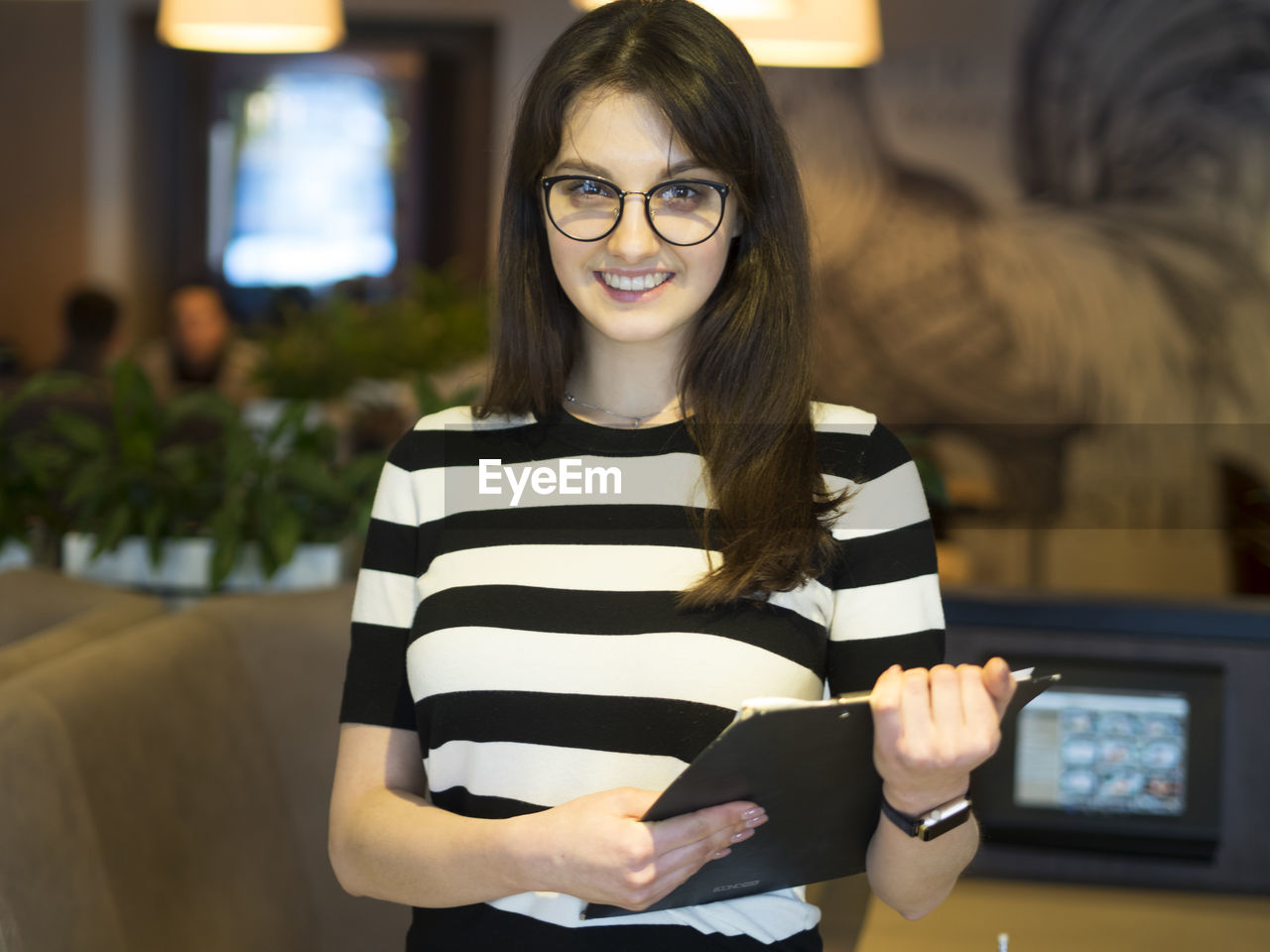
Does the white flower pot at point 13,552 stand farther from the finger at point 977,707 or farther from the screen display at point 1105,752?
the finger at point 977,707

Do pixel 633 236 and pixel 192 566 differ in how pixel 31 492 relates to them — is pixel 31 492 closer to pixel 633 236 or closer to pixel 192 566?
pixel 192 566

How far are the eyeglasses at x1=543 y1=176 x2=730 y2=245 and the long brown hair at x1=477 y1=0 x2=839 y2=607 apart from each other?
1.2 inches

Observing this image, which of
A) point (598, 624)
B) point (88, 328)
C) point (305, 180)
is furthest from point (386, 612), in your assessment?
point (305, 180)

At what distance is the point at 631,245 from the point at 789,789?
48cm

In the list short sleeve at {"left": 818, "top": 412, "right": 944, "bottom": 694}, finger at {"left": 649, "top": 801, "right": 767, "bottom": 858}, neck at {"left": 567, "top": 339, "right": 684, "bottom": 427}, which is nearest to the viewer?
finger at {"left": 649, "top": 801, "right": 767, "bottom": 858}

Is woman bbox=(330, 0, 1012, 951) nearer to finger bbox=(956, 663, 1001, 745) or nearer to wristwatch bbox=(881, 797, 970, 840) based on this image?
wristwatch bbox=(881, 797, 970, 840)

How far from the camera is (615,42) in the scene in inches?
47.5

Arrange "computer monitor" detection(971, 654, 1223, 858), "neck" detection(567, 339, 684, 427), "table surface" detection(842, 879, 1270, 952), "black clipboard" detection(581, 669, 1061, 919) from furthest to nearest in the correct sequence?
"computer monitor" detection(971, 654, 1223, 858) → "table surface" detection(842, 879, 1270, 952) → "neck" detection(567, 339, 684, 427) → "black clipboard" detection(581, 669, 1061, 919)

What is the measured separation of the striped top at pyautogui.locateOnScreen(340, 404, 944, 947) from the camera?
1.15m

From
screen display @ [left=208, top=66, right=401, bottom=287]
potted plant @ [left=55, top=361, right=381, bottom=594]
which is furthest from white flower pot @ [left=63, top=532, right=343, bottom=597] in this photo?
screen display @ [left=208, top=66, right=401, bottom=287]

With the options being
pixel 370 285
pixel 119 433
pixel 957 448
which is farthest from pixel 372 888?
pixel 370 285

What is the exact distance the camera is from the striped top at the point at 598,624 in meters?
1.15

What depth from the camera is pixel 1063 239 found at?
18.9ft

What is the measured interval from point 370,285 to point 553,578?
5.52m
